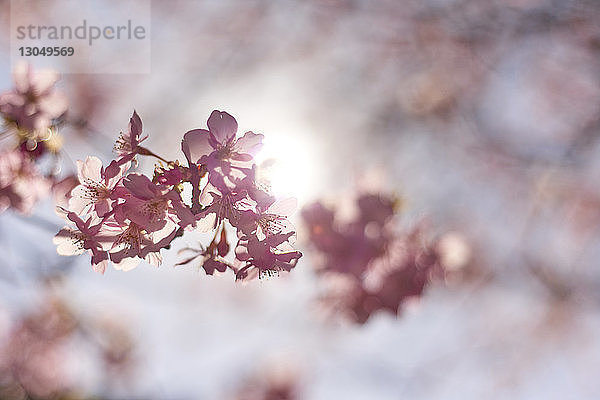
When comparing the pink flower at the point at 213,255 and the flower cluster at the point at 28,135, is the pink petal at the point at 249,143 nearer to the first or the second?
the pink flower at the point at 213,255

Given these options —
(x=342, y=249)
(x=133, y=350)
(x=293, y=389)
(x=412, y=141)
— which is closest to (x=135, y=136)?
(x=342, y=249)

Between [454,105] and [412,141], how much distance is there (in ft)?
1.55

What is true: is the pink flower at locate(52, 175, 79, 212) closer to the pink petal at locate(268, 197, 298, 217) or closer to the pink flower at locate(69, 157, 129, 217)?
the pink flower at locate(69, 157, 129, 217)

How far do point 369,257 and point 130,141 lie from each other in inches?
56.6

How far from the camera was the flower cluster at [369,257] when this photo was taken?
2.54 meters

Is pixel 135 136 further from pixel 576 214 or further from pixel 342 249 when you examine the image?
pixel 576 214

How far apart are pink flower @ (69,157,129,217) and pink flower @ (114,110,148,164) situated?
0.03 m

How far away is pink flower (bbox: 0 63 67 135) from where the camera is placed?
183cm

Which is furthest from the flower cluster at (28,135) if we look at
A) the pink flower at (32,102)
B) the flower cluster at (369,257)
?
the flower cluster at (369,257)

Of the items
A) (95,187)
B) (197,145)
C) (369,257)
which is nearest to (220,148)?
(197,145)

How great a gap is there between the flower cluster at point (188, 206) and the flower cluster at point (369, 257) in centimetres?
108

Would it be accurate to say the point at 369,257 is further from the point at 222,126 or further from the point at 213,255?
the point at 222,126

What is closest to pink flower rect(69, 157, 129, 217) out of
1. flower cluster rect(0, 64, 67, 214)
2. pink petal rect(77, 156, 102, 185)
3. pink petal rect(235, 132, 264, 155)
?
pink petal rect(77, 156, 102, 185)

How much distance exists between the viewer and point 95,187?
4.70 feet
